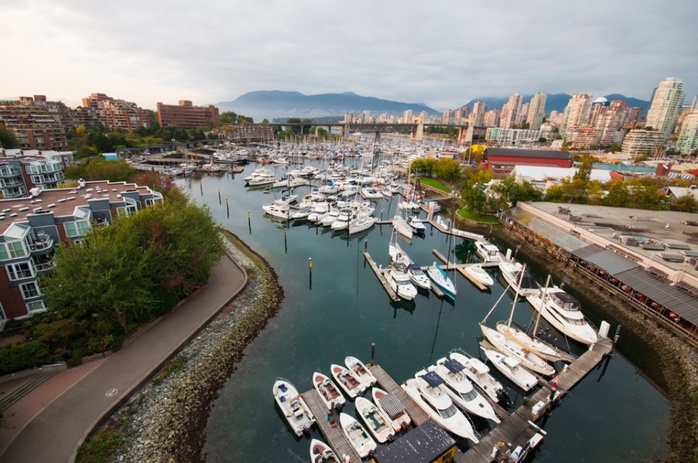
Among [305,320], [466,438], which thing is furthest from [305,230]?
[466,438]

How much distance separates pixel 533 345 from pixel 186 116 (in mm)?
190117

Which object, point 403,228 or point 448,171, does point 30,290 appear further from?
point 448,171

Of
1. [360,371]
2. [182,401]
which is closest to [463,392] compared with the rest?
[360,371]

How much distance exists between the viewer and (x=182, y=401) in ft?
61.0

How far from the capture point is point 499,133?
647ft

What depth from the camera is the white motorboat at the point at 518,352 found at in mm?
21781

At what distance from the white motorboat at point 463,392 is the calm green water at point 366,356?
3.12 meters

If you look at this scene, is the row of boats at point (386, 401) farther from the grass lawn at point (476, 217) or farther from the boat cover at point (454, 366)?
the grass lawn at point (476, 217)

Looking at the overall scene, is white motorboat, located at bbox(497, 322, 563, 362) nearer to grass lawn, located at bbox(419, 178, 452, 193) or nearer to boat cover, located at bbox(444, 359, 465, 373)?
boat cover, located at bbox(444, 359, 465, 373)

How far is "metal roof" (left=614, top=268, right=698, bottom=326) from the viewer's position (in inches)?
982

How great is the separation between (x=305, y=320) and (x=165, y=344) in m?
10.7

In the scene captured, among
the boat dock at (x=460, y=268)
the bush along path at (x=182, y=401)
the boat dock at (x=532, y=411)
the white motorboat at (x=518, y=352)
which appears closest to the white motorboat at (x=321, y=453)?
the bush along path at (x=182, y=401)

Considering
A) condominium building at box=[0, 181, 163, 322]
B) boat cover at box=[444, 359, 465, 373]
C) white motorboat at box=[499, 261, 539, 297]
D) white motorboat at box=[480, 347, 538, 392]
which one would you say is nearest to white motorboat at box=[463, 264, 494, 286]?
white motorboat at box=[499, 261, 539, 297]

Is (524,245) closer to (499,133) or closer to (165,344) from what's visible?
(165,344)
